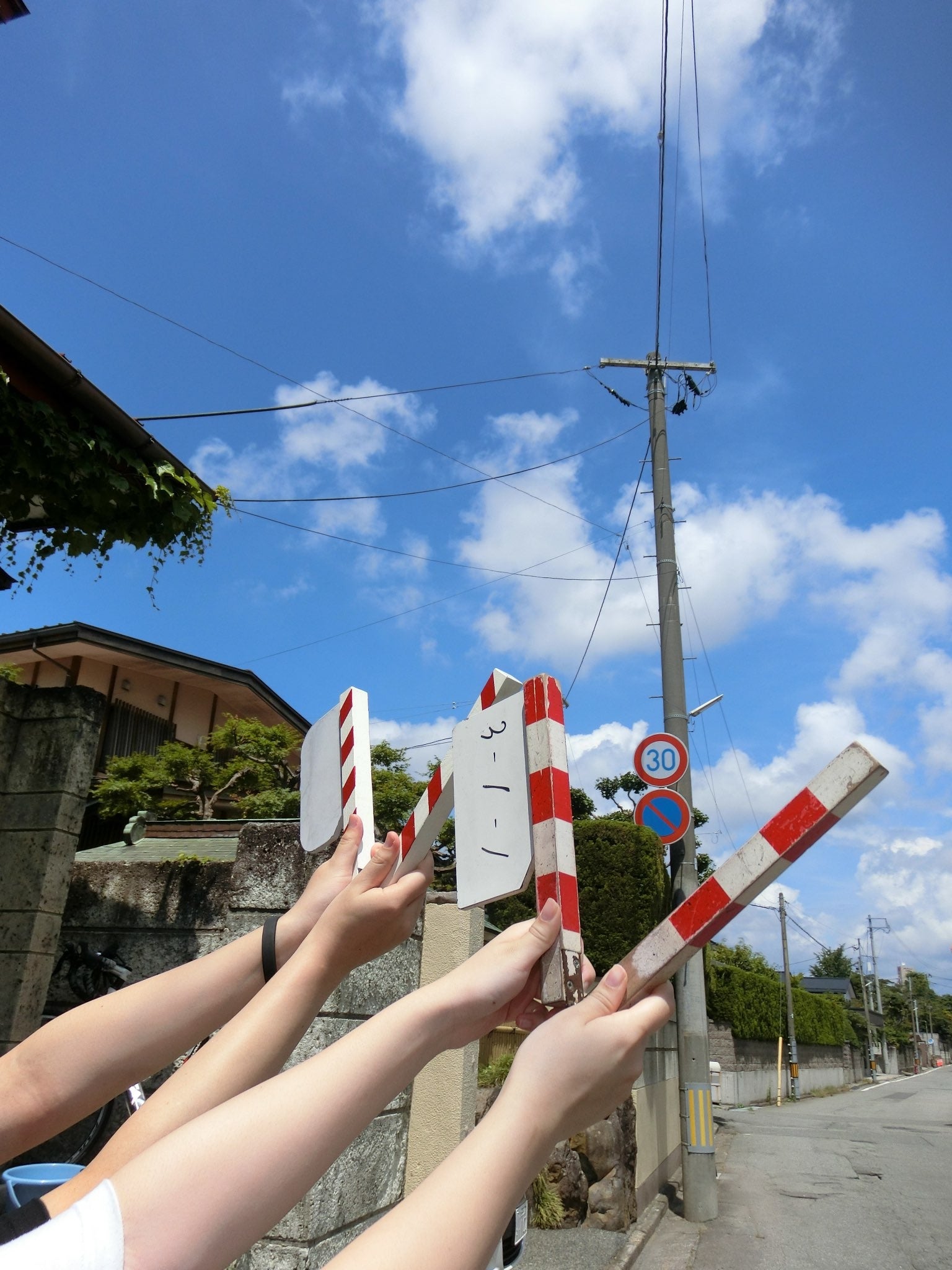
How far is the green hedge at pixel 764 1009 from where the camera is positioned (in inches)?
Answer: 867

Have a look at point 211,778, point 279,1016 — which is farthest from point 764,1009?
point 279,1016

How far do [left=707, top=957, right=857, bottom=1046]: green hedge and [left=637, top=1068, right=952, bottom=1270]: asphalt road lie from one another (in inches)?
176

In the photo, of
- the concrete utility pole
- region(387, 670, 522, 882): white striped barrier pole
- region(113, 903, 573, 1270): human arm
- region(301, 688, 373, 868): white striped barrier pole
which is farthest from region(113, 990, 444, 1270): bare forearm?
the concrete utility pole

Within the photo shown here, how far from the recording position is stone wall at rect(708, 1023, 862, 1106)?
22.0 m

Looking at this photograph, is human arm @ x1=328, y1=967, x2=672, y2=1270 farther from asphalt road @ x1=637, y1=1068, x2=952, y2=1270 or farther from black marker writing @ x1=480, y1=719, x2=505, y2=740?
asphalt road @ x1=637, y1=1068, x2=952, y2=1270

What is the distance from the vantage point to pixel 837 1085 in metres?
37.1

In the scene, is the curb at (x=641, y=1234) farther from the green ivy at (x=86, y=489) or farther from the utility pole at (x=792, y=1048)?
the utility pole at (x=792, y=1048)

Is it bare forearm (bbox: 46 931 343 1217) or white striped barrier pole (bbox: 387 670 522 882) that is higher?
white striped barrier pole (bbox: 387 670 522 882)

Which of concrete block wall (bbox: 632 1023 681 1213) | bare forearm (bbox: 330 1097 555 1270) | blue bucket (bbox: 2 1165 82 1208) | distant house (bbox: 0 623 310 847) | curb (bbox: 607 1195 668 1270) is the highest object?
distant house (bbox: 0 623 310 847)

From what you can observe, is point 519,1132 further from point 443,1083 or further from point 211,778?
point 211,778

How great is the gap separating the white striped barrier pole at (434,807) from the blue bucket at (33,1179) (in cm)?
146

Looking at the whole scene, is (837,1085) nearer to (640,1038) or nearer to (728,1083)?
(728,1083)

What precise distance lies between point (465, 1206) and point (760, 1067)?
95.1 feet

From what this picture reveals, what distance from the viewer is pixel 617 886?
10.4m
